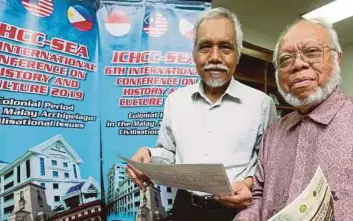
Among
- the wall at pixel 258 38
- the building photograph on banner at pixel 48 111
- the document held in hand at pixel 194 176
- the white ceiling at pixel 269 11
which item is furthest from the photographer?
the wall at pixel 258 38

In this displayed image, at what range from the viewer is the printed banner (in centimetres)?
208

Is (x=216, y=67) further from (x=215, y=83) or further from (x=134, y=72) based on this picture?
(x=134, y=72)

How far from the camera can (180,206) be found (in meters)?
1.36

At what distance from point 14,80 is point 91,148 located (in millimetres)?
557

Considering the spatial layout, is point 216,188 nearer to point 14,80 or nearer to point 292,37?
point 292,37

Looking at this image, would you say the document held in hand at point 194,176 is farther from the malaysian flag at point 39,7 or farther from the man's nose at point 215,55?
the malaysian flag at point 39,7

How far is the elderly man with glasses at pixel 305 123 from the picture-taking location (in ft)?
3.23

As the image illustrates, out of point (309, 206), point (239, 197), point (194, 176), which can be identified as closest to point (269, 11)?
point (239, 197)

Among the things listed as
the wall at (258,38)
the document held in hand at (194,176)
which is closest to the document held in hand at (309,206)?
the document held in hand at (194,176)

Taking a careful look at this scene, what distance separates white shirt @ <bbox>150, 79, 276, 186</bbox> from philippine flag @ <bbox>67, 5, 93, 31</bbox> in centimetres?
94

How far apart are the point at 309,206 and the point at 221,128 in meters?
0.59

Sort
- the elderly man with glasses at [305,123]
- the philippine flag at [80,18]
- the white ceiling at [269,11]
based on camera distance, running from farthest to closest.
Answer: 1. the white ceiling at [269,11]
2. the philippine flag at [80,18]
3. the elderly man with glasses at [305,123]

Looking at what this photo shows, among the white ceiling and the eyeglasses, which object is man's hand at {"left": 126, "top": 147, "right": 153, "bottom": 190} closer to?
the eyeglasses

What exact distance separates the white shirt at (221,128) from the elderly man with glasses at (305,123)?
0.13m
